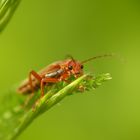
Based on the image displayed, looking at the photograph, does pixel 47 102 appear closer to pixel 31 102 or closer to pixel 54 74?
pixel 31 102

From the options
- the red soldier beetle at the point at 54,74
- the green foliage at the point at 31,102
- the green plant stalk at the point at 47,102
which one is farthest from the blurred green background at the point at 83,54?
the green plant stalk at the point at 47,102

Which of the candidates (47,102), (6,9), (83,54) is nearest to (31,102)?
(47,102)

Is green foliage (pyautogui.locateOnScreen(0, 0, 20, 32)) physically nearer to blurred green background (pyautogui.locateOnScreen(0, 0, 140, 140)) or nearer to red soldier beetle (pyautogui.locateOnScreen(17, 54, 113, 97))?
red soldier beetle (pyautogui.locateOnScreen(17, 54, 113, 97))

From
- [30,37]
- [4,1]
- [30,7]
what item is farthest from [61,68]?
[30,7]

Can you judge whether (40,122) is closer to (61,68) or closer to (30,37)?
(30,37)

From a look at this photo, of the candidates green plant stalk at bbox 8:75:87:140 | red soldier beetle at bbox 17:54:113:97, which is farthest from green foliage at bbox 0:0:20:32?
red soldier beetle at bbox 17:54:113:97

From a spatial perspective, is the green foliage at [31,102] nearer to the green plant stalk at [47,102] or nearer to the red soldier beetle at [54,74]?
the green plant stalk at [47,102]
